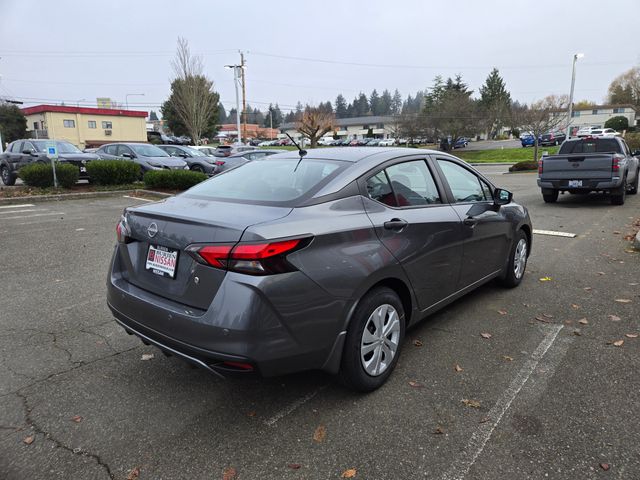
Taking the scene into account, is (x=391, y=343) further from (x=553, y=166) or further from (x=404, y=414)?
(x=553, y=166)

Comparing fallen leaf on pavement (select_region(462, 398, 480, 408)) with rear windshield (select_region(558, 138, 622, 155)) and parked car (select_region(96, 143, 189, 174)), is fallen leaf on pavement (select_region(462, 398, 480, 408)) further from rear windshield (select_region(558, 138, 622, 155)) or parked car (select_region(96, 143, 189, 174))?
parked car (select_region(96, 143, 189, 174))

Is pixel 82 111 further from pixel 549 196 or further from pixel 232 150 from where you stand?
pixel 549 196

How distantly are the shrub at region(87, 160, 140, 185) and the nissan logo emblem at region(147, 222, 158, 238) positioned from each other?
522 inches

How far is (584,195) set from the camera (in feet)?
45.9

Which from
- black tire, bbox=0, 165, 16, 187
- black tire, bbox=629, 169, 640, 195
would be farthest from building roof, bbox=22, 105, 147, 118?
black tire, bbox=629, 169, 640, 195

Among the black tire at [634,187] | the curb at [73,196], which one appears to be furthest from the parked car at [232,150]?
the black tire at [634,187]

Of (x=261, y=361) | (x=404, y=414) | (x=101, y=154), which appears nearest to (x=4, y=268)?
(x=261, y=361)

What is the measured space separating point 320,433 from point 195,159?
18.2m

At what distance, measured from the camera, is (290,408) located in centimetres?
297

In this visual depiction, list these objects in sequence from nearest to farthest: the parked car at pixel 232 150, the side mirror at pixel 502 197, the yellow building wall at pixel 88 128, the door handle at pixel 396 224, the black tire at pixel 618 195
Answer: the door handle at pixel 396 224, the side mirror at pixel 502 197, the black tire at pixel 618 195, the parked car at pixel 232 150, the yellow building wall at pixel 88 128

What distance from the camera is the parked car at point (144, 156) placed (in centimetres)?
1676

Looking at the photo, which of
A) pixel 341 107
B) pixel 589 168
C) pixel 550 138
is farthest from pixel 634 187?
pixel 341 107

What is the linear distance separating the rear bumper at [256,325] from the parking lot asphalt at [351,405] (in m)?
0.46

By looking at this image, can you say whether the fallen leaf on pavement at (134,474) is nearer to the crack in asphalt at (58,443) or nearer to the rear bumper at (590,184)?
the crack in asphalt at (58,443)
